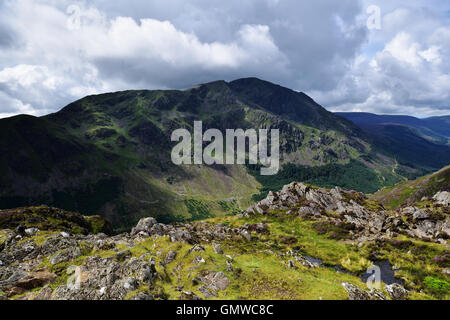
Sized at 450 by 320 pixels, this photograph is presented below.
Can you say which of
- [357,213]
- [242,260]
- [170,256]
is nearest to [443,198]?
[357,213]

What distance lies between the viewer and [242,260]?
4222cm

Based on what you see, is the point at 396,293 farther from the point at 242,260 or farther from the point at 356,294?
the point at 242,260

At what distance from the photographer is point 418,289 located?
1892 inches

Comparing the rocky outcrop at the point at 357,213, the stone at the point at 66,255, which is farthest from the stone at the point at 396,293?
the stone at the point at 66,255

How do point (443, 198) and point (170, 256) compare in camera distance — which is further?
point (443, 198)

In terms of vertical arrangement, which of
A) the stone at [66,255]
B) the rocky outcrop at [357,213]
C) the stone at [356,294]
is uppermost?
the stone at [66,255]

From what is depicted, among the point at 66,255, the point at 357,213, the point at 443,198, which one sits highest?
the point at 443,198

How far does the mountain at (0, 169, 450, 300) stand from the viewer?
93.1ft

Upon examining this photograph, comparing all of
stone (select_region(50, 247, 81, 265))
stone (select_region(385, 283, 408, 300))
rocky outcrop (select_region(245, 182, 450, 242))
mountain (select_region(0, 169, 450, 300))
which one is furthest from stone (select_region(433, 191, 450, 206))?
stone (select_region(50, 247, 81, 265))

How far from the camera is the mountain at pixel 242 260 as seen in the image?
28391 mm

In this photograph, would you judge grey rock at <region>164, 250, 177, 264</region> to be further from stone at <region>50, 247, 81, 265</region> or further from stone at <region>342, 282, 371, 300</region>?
stone at <region>342, 282, 371, 300</region>

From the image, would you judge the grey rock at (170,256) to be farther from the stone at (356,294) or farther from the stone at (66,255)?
the stone at (356,294)
